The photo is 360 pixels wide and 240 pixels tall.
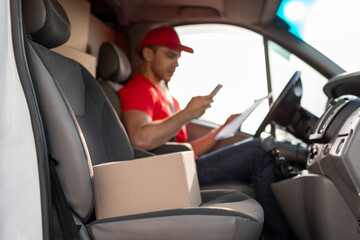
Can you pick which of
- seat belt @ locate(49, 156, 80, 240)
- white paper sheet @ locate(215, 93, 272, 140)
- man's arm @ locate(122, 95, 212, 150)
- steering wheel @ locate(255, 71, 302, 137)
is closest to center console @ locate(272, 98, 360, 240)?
white paper sheet @ locate(215, 93, 272, 140)

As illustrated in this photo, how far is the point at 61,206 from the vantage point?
106 cm

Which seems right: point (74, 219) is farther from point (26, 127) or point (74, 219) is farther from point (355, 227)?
point (355, 227)

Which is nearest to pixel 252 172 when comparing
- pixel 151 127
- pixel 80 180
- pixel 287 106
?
pixel 287 106

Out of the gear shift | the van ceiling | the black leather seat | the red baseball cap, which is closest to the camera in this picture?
the black leather seat

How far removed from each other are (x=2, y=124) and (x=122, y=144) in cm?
56

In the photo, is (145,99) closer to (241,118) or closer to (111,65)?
(111,65)

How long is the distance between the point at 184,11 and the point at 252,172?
1.19 metres

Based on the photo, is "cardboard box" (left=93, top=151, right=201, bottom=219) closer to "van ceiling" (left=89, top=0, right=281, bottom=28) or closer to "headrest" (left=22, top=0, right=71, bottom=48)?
"headrest" (left=22, top=0, right=71, bottom=48)

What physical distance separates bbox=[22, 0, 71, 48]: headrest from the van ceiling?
1.13 meters

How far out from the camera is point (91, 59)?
1982mm

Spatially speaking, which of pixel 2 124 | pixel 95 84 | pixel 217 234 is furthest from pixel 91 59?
pixel 217 234

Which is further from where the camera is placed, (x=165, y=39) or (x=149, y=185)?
(x=165, y=39)

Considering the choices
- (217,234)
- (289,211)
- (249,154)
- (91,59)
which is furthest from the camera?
(91,59)

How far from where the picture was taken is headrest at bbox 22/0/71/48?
3.86ft
